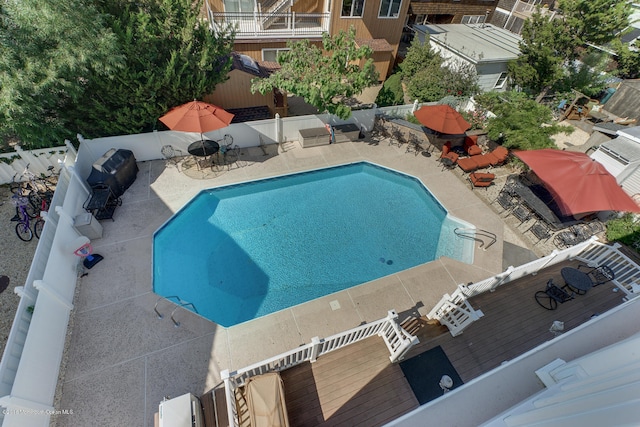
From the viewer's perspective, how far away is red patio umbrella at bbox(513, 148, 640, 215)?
30.9 feet

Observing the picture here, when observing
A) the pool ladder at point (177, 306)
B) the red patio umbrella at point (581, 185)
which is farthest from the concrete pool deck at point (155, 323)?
the red patio umbrella at point (581, 185)

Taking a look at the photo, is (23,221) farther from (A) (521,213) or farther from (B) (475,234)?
(A) (521,213)

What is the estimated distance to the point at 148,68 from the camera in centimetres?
1140

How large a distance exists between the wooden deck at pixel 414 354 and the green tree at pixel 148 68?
11994 mm

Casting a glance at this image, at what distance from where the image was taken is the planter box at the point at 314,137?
48.9 ft

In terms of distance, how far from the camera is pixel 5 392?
575cm

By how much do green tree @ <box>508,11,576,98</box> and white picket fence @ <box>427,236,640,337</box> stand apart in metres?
14.3

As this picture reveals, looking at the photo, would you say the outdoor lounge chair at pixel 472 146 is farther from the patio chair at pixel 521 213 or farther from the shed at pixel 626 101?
the shed at pixel 626 101

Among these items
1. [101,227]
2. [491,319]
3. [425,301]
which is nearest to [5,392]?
[101,227]

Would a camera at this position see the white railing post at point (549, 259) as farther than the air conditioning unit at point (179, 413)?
Yes

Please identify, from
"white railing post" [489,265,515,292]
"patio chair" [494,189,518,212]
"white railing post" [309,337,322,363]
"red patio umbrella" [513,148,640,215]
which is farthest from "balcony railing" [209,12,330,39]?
"white railing post" [309,337,322,363]

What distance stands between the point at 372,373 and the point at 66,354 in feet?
26.0

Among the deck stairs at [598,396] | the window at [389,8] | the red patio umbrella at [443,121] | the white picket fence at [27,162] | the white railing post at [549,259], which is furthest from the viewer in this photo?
the window at [389,8]

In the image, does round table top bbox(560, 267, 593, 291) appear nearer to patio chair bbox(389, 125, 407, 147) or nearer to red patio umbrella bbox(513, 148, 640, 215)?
red patio umbrella bbox(513, 148, 640, 215)
